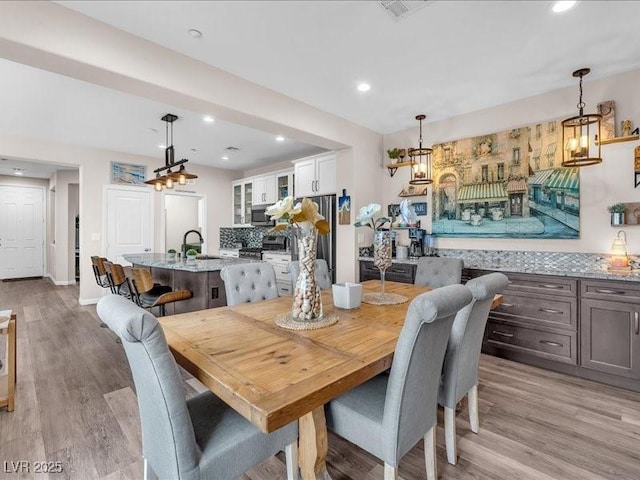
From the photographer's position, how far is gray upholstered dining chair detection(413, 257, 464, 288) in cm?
294

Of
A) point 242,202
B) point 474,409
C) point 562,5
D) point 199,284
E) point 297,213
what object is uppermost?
point 562,5

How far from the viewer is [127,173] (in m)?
5.83

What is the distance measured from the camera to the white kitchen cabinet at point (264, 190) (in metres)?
6.19

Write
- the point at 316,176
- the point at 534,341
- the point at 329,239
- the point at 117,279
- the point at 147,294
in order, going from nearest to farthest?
the point at 534,341
the point at 117,279
the point at 147,294
the point at 329,239
the point at 316,176

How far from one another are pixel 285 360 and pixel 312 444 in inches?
15.7

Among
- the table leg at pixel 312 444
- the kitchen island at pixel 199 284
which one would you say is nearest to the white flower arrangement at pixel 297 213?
the table leg at pixel 312 444

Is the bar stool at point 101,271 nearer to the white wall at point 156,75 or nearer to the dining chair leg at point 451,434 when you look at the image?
the white wall at point 156,75

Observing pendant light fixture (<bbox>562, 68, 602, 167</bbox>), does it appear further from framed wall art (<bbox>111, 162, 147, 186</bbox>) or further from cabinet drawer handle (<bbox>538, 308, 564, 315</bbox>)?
framed wall art (<bbox>111, 162, 147, 186</bbox>)

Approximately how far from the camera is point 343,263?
4.39 meters

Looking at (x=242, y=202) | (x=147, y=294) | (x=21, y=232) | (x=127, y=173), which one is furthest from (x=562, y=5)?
(x=21, y=232)

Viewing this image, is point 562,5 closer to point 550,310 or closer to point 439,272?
point 439,272

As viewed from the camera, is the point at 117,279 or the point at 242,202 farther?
the point at 242,202

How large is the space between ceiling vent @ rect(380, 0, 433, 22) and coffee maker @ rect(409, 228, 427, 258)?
2552mm

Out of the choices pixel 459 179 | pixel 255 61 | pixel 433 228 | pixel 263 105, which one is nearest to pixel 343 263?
pixel 433 228
